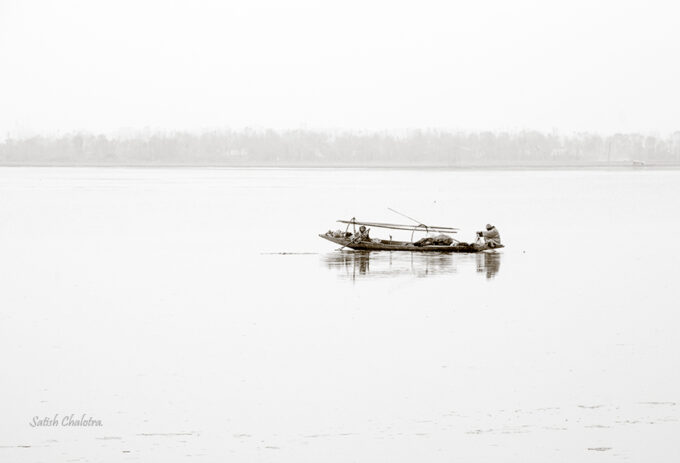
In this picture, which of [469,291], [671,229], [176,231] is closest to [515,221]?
[671,229]

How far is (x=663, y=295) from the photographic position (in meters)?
18.4

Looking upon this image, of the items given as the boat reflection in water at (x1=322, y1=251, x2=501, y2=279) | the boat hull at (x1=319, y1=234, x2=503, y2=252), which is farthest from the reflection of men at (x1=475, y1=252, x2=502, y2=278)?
the boat hull at (x1=319, y1=234, x2=503, y2=252)

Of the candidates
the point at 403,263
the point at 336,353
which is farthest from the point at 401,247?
the point at 336,353

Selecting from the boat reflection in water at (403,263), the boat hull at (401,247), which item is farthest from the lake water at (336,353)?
the boat hull at (401,247)

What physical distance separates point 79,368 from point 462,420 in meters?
5.36

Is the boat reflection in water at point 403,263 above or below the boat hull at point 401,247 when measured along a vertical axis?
below

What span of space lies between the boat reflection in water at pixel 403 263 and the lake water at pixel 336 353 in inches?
4.6

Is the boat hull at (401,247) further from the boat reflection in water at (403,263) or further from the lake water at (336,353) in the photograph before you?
the lake water at (336,353)

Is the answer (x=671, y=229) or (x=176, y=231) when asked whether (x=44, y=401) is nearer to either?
(x=176, y=231)

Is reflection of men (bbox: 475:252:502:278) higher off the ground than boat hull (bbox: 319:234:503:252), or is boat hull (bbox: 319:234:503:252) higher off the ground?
boat hull (bbox: 319:234:503:252)

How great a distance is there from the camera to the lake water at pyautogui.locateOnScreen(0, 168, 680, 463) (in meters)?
9.59

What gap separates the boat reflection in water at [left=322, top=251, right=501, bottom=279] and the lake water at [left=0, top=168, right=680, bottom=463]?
0.12m

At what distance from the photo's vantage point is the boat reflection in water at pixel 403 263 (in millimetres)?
21891

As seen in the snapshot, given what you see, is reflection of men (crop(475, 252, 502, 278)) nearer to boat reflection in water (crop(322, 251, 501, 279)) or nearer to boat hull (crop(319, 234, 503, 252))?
boat reflection in water (crop(322, 251, 501, 279))
